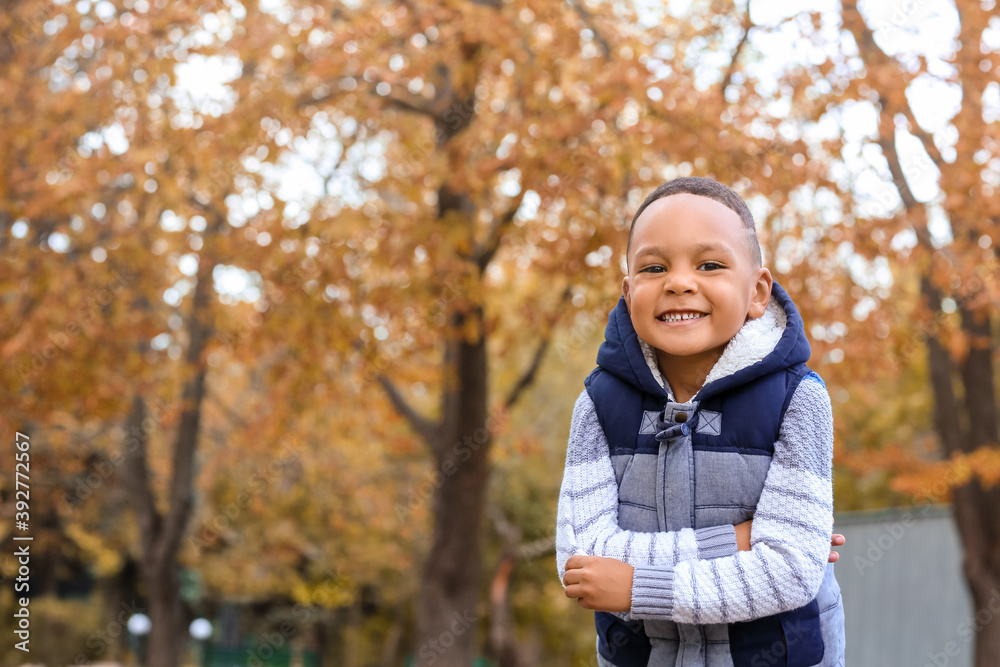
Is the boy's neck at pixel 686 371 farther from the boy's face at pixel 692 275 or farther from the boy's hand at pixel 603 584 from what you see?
the boy's hand at pixel 603 584

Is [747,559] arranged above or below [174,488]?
below

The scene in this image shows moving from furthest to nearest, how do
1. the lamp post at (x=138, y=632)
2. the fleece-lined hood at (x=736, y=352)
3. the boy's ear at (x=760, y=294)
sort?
the lamp post at (x=138, y=632), the boy's ear at (x=760, y=294), the fleece-lined hood at (x=736, y=352)

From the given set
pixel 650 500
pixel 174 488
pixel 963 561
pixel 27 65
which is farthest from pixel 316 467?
pixel 650 500

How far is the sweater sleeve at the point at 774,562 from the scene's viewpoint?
162cm

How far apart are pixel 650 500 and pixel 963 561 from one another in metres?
7.13

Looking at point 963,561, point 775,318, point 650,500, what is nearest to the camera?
point 650,500

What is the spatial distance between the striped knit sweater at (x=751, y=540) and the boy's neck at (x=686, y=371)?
0.06 meters

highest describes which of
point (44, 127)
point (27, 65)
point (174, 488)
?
point (27, 65)

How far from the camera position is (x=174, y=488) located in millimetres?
9883

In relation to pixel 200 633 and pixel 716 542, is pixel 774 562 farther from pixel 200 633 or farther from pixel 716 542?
pixel 200 633

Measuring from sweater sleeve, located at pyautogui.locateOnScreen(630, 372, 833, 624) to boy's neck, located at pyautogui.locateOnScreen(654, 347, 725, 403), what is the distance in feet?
0.64

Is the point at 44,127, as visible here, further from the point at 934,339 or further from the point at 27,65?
the point at 934,339

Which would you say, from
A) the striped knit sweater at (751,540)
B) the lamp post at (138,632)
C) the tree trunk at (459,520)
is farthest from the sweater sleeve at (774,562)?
the lamp post at (138,632)

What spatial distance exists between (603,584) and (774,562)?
11.8 inches
